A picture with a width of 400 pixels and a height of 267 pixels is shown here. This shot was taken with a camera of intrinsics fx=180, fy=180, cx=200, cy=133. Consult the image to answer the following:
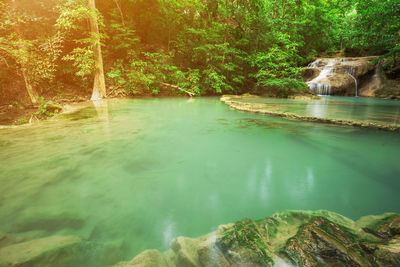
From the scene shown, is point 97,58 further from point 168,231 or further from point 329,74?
point 329,74

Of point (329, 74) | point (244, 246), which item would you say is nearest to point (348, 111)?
point (244, 246)

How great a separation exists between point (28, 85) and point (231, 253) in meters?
8.90

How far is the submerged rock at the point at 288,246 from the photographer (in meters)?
1.04

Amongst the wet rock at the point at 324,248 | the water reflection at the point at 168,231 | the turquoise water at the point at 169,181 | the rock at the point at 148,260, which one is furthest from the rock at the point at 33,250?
the wet rock at the point at 324,248

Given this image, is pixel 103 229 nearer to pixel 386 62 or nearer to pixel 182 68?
pixel 182 68

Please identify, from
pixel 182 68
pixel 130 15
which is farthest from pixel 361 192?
pixel 130 15

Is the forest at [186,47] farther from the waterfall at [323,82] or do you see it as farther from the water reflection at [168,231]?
the water reflection at [168,231]

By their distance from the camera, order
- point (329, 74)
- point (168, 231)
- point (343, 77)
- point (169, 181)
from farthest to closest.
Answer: point (329, 74) < point (343, 77) < point (169, 181) < point (168, 231)

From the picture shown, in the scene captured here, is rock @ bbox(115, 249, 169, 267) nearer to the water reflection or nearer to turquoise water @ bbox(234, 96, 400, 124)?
the water reflection

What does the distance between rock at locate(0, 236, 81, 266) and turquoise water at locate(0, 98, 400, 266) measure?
0.10 metres

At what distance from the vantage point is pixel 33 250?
1.16 metres

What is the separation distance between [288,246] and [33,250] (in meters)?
1.64

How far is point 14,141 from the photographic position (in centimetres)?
329

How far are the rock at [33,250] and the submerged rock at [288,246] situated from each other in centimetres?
46
